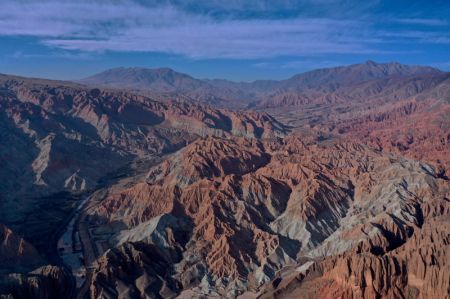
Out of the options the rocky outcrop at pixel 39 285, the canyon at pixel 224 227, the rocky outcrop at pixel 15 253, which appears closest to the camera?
the rocky outcrop at pixel 39 285

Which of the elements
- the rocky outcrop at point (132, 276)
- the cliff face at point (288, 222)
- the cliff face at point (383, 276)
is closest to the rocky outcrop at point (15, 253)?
the rocky outcrop at point (132, 276)

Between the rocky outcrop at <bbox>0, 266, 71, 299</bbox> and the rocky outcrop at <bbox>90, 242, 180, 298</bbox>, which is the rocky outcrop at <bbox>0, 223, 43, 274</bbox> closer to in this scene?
the rocky outcrop at <bbox>0, 266, 71, 299</bbox>

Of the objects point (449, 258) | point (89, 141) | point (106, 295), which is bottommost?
point (106, 295)

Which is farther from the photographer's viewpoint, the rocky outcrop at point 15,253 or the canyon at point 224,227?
the rocky outcrop at point 15,253

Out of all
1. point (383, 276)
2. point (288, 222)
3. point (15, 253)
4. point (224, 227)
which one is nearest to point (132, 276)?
point (224, 227)

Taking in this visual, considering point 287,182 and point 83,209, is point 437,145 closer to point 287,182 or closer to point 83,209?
point 287,182

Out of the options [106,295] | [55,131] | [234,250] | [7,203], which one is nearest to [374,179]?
[234,250]

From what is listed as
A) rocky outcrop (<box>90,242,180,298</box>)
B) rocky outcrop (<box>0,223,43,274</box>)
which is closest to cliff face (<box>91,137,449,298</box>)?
rocky outcrop (<box>90,242,180,298</box>)

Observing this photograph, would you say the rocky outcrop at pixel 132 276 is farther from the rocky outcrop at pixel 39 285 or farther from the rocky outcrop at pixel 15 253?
the rocky outcrop at pixel 15 253
